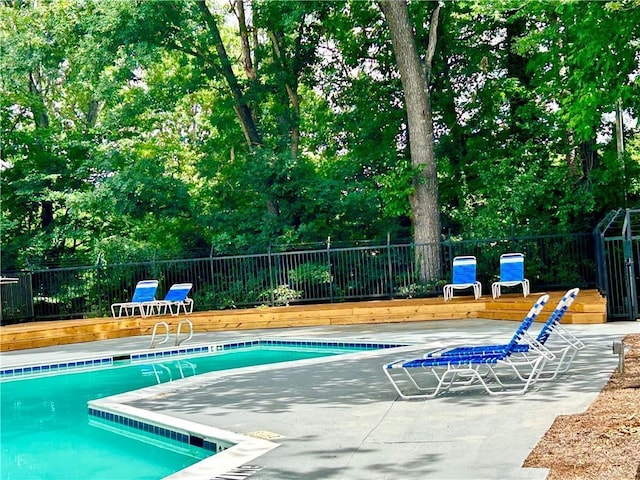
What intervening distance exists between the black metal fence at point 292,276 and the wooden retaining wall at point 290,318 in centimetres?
129

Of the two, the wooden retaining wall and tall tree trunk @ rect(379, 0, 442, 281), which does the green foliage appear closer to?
the wooden retaining wall

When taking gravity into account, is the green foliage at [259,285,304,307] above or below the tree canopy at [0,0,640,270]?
below

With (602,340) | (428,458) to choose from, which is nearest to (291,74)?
(602,340)

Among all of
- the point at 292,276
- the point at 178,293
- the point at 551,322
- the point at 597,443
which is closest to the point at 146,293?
the point at 178,293

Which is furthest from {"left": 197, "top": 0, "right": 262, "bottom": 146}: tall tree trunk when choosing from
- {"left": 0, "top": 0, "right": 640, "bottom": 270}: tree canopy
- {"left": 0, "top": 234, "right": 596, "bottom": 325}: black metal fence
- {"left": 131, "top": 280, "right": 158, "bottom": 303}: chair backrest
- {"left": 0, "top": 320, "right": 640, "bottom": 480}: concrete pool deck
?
{"left": 0, "top": 320, "right": 640, "bottom": 480}: concrete pool deck

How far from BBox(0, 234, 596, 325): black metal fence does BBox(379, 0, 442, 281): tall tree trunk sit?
229mm

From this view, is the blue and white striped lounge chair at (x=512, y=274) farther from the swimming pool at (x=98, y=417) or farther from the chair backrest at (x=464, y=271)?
the swimming pool at (x=98, y=417)

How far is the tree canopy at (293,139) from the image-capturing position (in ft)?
65.9

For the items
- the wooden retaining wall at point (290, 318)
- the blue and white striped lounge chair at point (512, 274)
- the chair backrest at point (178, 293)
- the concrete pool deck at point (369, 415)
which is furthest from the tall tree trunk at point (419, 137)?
the concrete pool deck at point (369, 415)

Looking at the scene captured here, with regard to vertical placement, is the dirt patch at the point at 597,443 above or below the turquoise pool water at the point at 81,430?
above

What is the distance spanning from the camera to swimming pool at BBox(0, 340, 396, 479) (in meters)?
6.53

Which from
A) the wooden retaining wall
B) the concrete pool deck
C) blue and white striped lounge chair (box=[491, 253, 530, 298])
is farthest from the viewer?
blue and white striped lounge chair (box=[491, 253, 530, 298])

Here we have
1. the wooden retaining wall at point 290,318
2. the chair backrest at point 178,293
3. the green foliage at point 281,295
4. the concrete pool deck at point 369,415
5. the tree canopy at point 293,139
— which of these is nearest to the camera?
the concrete pool deck at point 369,415

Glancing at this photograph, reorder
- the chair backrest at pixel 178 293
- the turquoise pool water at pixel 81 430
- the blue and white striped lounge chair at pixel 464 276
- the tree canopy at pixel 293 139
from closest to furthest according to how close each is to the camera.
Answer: the turquoise pool water at pixel 81 430
the blue and white striped lounge chair at pixel 464 276
the chair backrest at pixel 178 293
the tree canopy at pixel 293 139
